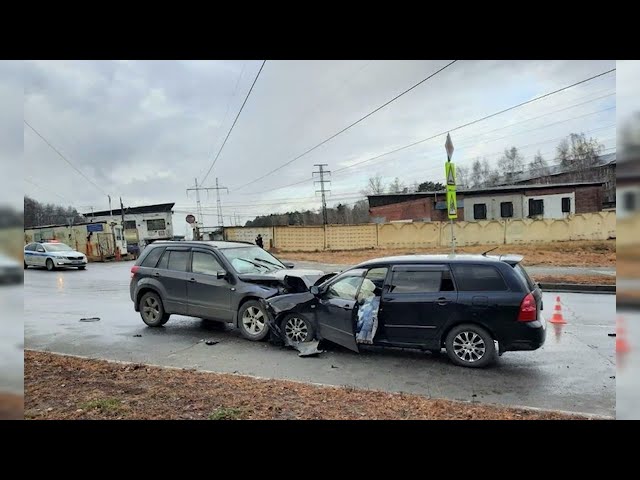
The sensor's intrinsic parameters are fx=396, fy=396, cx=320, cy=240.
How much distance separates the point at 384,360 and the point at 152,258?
5269mm

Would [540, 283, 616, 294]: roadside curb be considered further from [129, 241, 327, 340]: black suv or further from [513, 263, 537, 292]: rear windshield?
[129, 241, 327, 340]: black suv

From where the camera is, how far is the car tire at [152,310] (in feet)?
26.3

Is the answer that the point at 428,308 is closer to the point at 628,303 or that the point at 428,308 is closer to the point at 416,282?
the point at 416,282

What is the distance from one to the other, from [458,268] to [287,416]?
334 centimetres

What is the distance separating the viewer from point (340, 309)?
236 inches

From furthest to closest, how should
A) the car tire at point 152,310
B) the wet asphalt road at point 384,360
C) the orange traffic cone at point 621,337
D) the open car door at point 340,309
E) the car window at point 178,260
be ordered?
1. the car tire at point 152,310
2. the car window at point 178,260
3. the open car door at point 340,309
4. the wet asphalt road at point 384,360
5. the orange traffic cone at point 621,337

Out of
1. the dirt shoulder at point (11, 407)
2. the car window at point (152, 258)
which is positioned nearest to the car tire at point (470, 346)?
the dirt shoulder at point (11, 407)

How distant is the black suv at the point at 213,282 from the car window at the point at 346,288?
536 mm

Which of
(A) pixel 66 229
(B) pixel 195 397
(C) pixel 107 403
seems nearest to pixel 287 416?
(B) pixel 195 397

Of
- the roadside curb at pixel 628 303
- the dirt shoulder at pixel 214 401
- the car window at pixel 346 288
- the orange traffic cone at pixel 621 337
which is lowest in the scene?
the dirt shoulder at pixel 214 401

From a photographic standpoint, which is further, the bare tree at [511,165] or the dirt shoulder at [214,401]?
the bare tree at [511,165]

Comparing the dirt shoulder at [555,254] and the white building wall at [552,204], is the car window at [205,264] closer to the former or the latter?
the dirt shoulder at [555,254]

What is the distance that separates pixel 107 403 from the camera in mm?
3822
